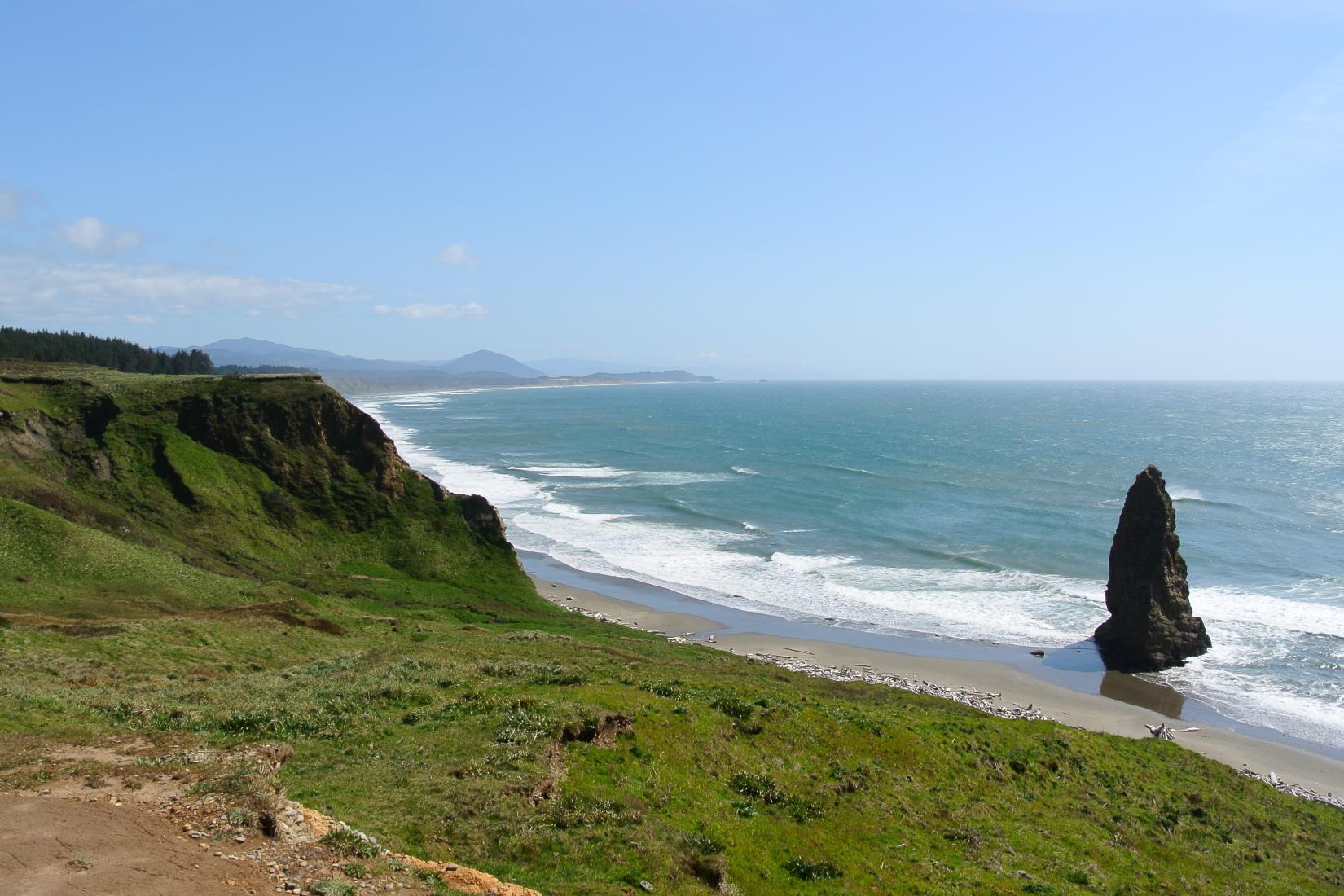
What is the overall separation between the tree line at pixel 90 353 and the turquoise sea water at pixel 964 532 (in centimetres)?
3580

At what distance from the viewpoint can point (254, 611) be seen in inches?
1448

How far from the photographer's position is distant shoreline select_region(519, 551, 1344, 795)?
38.6m

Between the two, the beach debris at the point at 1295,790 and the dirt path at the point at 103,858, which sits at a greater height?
the dirt path at the point at 103,858

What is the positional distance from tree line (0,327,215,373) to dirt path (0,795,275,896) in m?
93.0

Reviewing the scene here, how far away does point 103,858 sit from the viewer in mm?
12320

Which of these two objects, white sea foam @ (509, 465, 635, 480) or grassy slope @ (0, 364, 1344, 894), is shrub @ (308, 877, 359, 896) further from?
white sea foam @ (509, 465, 635, 480)

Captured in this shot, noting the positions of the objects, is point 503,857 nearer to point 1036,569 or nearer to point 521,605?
point 521,605

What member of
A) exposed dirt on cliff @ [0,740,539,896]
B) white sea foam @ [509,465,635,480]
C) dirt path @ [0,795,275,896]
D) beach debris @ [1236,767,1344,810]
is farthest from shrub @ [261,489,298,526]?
white sea foam @ [509,465,635,480]

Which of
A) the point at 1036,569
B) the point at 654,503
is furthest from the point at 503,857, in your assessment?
the point at 654,503

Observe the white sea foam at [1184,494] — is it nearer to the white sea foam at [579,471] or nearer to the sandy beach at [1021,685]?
the sandy beach at [1021,685]

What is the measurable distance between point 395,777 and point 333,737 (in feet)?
12.2

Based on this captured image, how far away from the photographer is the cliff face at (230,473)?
49.1 metres

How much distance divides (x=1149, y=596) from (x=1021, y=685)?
10.8 metres

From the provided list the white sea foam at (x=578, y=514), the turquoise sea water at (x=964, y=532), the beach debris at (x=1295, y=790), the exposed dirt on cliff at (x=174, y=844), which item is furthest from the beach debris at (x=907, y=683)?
the white sea foam at (x=578, y=514)
